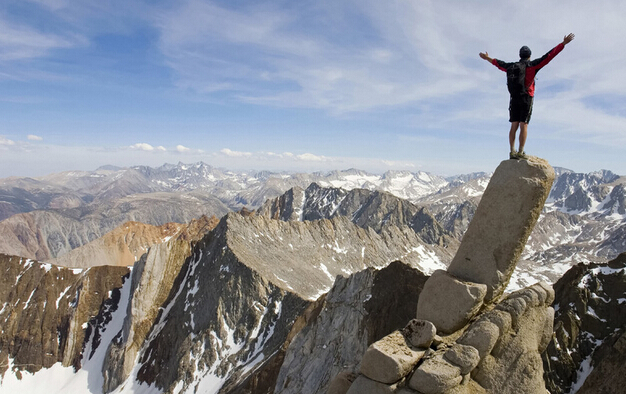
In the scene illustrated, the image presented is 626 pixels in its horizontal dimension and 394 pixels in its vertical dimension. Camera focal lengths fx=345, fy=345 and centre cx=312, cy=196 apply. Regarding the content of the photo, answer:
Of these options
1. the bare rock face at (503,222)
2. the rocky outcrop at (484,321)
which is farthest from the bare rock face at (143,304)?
the bare rock face at (503,222)

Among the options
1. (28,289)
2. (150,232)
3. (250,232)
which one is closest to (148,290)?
(250,232)

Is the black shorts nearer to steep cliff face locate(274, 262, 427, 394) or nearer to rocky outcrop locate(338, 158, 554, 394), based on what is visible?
rocky outcrop locate(338, 158, 554, 394)

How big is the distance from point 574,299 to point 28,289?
127048 mm

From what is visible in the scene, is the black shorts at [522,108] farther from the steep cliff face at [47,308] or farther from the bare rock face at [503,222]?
the steep cliff face at [47,308]

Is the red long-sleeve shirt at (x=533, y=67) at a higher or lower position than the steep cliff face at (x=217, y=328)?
higher

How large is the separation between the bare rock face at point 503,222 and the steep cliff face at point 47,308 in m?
106

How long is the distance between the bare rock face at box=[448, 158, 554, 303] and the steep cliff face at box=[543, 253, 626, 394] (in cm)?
2330

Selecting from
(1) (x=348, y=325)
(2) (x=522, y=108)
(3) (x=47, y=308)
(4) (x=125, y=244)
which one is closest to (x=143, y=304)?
(3) (x=47, y=308)

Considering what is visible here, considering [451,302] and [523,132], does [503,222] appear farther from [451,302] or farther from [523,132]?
[451,302]

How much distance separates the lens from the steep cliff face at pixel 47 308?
9019cm

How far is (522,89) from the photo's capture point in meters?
12.1

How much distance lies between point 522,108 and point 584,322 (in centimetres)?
3685

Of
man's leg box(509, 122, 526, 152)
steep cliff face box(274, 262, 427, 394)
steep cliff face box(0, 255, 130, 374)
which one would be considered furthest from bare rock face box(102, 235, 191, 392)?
man's leg box(509, 122, 526, 152)

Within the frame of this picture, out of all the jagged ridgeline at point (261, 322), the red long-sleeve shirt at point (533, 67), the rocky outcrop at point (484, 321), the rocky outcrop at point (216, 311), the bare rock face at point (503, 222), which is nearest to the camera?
the rocky outcrop at point (484, 321)
